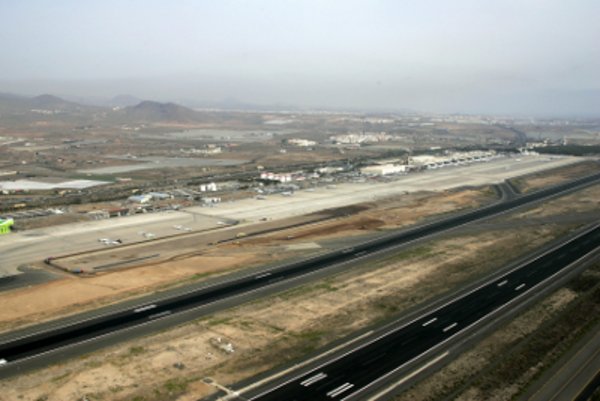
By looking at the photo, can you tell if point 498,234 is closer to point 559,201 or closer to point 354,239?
point 354,239

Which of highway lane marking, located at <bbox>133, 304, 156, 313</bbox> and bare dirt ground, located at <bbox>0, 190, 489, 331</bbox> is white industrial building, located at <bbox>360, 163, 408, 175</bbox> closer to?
bare dirt ground, located at <bbox>0, 190, 489, 331</bbox>

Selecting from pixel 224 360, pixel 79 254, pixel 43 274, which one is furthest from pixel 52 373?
pixel 79 254

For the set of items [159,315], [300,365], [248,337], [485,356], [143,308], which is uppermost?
[485,356]

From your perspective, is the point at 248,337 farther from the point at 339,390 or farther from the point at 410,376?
the point at 410,376

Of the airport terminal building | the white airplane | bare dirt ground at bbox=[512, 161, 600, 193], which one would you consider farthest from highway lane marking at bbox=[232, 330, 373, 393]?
bare dirt ground at bbox=[512, 161, 600, 193]

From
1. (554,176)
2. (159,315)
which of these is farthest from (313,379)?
(554,176)

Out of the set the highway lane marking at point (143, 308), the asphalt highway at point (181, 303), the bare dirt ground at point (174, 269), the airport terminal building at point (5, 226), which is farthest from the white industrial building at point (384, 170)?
the highway lane marking at point (143, 308)

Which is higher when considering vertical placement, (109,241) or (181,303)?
(181,303)
